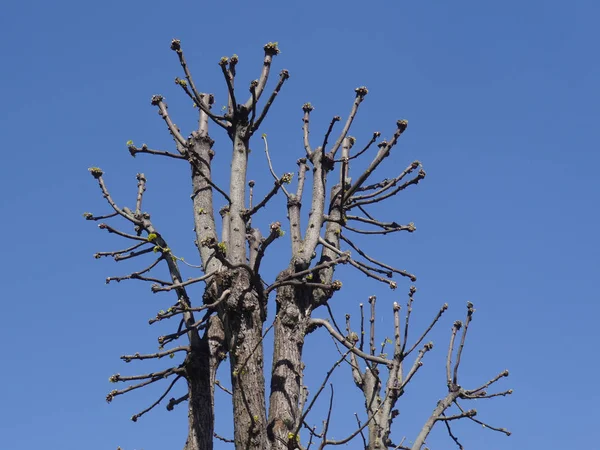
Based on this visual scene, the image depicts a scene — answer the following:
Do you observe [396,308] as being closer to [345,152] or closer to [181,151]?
[345,152]

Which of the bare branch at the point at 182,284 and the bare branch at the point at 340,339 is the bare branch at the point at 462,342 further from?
the bare branch at the point at 182,284

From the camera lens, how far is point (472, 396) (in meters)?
7.54

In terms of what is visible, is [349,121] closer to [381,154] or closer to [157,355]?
[381,154]

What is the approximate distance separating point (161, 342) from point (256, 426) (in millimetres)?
1239

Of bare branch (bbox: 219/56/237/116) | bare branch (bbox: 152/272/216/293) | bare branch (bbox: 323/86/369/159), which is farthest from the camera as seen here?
bare branch (bbox: 323/86/369/159)

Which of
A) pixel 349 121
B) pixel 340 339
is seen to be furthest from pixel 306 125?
pixel 340 339

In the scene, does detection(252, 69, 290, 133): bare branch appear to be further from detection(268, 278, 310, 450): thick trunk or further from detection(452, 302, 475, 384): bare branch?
detection(452, 302, 475, 384): bare branch

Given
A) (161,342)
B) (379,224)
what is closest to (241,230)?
(161,342)

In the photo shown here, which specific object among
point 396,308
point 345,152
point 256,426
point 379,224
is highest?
point 345,152

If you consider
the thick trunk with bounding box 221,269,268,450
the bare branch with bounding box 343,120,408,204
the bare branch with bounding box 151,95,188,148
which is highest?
the bare branch with bounding box 151,95,188,148

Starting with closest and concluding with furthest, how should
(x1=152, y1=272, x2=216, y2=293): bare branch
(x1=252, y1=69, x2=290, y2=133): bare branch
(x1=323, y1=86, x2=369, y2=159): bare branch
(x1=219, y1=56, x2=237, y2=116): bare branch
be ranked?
(x1=152, y1=272, x2=216, y2=293): bare branch, (x1=219, y1=56, x2=237, y2=116): bare branch, (x1=252, y1=69, x2=290, y2=133): bare branch, (x1=323, y1=86, x2=369, y2=159): bare branch

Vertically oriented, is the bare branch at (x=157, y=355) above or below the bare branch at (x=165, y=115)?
below

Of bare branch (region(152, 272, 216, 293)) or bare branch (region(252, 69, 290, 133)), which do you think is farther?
bare branch (region(252, 69, 290, 133))

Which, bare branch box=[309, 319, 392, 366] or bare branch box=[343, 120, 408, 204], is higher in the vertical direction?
bare branch box=[343, 120, 408, 204]
